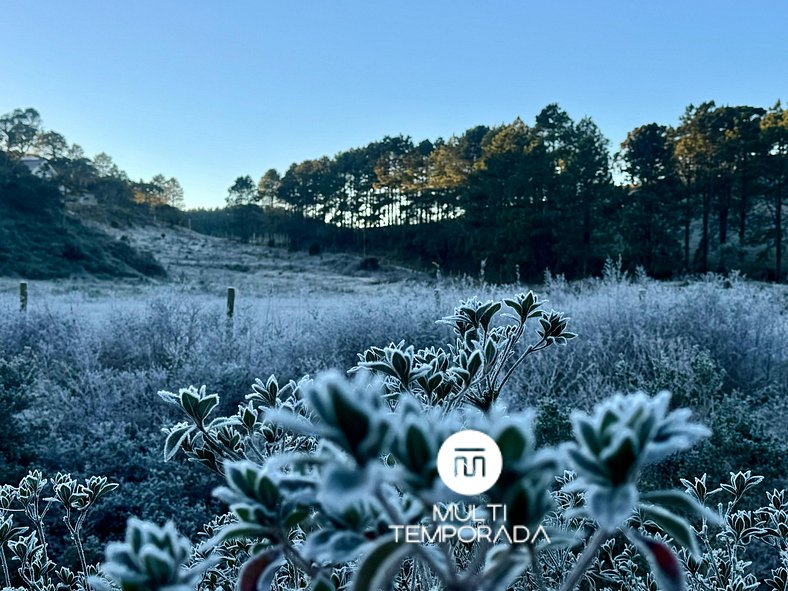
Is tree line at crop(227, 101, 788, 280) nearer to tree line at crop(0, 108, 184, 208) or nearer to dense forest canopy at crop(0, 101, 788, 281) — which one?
dense forest canopy at crop(0, 101, 788, 281)

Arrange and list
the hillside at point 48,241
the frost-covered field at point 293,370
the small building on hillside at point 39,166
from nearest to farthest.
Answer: the frost-covered field at point 293,370
the hillside at point 48,241
the small building on hillside at point 39,166

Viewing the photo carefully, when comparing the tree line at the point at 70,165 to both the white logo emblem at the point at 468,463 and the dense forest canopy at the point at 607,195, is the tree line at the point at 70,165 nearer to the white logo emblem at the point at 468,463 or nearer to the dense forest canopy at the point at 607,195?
the dense forest canopy at the point at 607,195

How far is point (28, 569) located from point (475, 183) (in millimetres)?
28343

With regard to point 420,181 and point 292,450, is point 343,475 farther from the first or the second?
point 420,181

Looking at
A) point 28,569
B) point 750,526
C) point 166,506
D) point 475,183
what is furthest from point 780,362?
point 475,183

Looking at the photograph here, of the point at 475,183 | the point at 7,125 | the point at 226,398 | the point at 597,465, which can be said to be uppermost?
the point at 7,125

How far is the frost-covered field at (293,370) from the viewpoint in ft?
10.0

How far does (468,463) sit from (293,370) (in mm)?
4575

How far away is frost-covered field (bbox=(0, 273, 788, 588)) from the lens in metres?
3.05

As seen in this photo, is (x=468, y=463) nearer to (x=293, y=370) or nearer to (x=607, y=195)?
Result: (x=293, y=370)

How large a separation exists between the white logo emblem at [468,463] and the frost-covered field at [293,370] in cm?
273

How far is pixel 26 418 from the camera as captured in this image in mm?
3287

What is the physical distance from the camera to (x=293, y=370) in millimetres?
4809

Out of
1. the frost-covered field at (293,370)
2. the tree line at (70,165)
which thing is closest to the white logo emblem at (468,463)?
the frost-covered field at (293,370)
